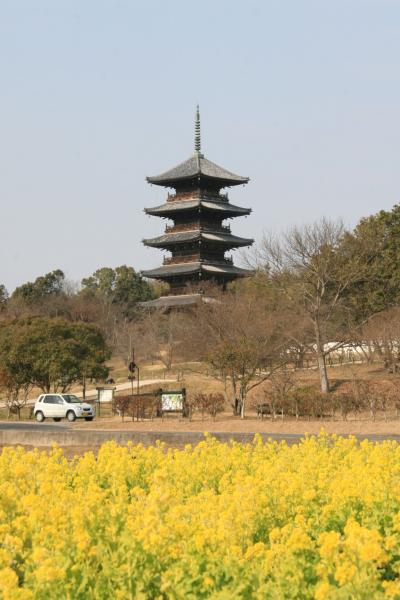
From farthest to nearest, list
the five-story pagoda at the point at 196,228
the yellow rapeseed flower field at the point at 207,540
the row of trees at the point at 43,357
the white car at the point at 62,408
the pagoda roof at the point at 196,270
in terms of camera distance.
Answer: the five-story pagoda at the point at 196,228 < the pagoda roof at the point at 196,270 < the row of trees at the point at 43,357 < the white car at the point at 62,408 < the yellow rapeseed flower field at the point at 207,540

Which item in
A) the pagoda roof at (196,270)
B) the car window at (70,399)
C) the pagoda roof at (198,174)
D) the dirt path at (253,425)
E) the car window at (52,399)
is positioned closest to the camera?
the dirt path at (253,425)

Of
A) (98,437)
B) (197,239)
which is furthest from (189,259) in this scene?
(98,437)

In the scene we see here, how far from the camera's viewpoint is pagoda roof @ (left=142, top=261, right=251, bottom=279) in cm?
6391

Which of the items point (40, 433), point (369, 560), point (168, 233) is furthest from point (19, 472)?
point (168, 233)

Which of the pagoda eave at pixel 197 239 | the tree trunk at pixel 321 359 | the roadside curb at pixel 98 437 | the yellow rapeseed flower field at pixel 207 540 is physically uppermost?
the pagoda eave at pixel 197 239

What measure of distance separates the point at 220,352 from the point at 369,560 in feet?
103

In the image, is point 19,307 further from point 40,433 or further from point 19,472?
point 19,472

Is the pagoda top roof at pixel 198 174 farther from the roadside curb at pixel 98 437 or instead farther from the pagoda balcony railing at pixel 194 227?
the roadside curb at pixel 98 437

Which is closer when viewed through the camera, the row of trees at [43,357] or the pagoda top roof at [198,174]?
the row of trees at [43,357]

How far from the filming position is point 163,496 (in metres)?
6.38

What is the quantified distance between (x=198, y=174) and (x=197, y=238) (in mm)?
→ 5055

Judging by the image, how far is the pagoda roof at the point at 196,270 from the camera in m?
63.9

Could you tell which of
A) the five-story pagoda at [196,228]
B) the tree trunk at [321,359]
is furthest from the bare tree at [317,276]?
the five-story pagoda at [196,228]

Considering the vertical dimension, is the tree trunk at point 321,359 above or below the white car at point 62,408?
above
